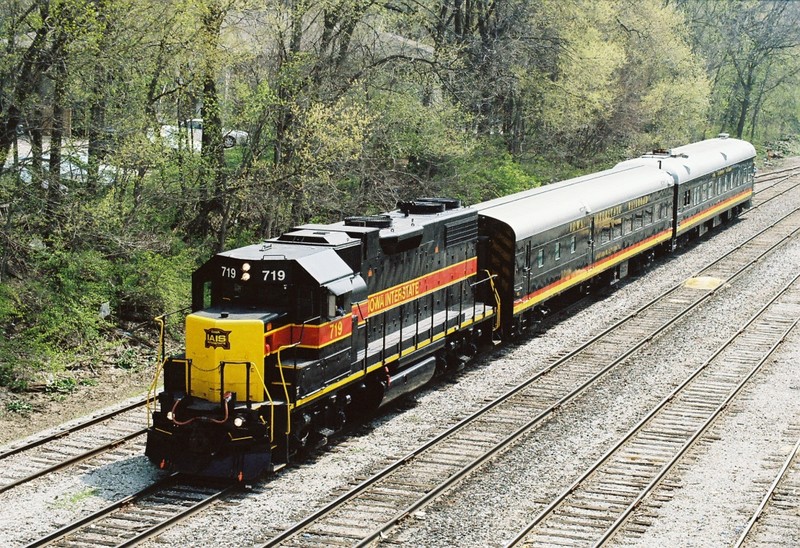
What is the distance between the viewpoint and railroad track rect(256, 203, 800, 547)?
13.0 meters

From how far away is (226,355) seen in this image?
14.0m

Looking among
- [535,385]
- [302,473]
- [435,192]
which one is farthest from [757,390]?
[435,192]

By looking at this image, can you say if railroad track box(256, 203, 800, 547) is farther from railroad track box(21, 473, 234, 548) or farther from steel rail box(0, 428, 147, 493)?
steel rail box(0, 428, 147, 493)

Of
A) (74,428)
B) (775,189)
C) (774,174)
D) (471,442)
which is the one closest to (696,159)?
(775,189)

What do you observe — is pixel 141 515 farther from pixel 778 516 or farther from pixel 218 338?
pixel 778 516

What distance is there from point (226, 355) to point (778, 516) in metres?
7.72

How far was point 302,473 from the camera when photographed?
49.0 ft

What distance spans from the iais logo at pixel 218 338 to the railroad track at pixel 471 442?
258 centimetres

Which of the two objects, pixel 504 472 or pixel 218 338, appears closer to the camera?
pixel 218 338

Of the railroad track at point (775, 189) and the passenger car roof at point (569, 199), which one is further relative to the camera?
the railroad track at point (775, 189)

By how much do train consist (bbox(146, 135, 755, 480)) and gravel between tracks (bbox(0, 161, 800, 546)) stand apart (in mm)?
549

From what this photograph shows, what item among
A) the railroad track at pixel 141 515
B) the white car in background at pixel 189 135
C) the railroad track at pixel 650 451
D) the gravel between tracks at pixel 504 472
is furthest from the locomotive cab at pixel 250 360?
the white car in background at pixel 189 135

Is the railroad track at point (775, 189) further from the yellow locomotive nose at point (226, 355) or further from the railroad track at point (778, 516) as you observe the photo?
the yellow locomotive nose at point (226, 355)

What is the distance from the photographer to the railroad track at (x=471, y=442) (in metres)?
13.0
